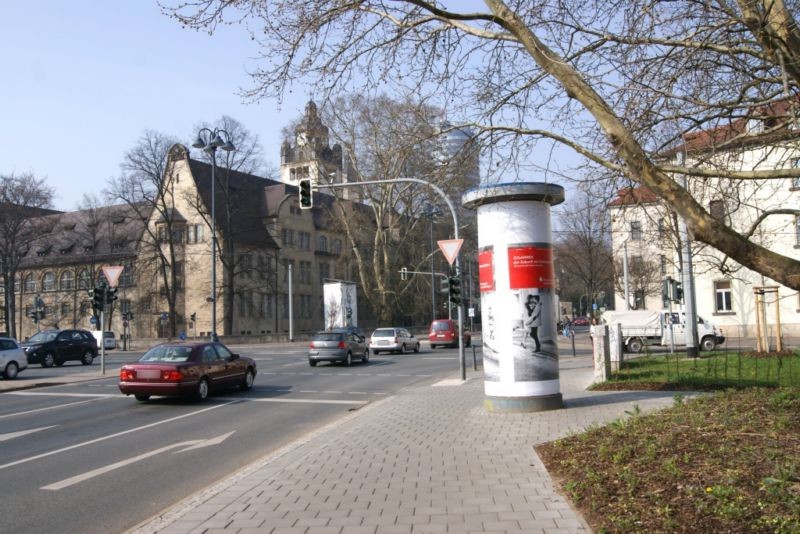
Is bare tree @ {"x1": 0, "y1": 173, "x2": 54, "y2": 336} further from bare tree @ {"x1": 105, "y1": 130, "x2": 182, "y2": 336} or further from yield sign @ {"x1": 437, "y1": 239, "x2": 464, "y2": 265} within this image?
yield sign @ {"x1": 437, "y1": 239, "x2": 464, "y2": 265}

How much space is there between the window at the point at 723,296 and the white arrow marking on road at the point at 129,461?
1642 inches

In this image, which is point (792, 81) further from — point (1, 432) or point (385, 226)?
point (385, 226)

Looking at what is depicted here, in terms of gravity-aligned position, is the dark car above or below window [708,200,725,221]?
below

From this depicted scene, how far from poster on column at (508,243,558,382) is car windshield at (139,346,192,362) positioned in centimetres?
815

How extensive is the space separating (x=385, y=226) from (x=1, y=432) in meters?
49.1

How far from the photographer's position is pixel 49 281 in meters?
74.9

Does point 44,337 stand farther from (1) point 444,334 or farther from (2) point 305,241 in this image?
(2) point 305,241

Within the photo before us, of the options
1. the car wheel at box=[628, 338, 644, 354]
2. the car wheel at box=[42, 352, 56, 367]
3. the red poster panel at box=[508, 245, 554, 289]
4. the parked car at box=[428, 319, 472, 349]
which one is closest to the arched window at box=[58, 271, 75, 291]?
the car wheel at box=[42, 352, 56, 367]

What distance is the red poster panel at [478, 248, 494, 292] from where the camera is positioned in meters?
11.7

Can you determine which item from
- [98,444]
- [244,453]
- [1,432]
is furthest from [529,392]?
[1,432]

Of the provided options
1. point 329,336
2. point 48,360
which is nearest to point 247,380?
point 329,336

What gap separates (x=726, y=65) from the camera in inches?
345

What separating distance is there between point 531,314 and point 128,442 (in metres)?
6.62

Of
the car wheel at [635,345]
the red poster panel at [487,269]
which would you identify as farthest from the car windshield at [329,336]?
the red poster panel at [487,269]
